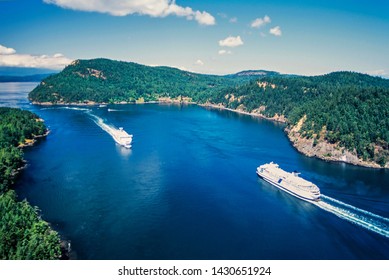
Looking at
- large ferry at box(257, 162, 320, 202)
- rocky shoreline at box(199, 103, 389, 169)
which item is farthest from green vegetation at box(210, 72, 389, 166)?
large ferry at box(257, 162, 320, 202)

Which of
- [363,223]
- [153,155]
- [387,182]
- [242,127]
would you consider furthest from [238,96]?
[363,223]

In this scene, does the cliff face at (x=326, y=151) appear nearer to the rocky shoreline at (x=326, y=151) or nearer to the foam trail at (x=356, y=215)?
the rocky shoreline at (x=326, y=151)

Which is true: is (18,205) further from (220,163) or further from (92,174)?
(220,163)

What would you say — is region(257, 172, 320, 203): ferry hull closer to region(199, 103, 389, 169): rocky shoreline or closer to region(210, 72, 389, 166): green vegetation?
region(199, 103, 389, 169): rocky shoreline

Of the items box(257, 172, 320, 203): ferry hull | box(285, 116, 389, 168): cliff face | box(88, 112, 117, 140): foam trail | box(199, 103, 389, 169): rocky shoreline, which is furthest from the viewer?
box(88, 112, 117, 140): foam trail

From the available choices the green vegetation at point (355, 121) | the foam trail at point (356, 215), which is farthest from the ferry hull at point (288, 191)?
the green vegetation at point (355, 121)

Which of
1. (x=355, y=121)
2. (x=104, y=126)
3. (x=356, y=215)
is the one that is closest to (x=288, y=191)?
(x=356, y=215)

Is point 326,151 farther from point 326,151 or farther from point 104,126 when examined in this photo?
point 104,126
